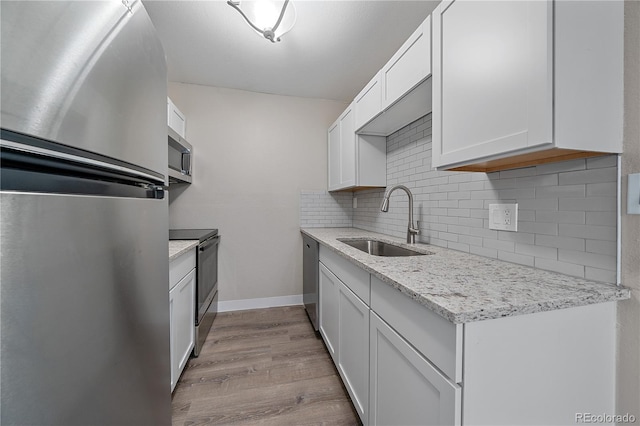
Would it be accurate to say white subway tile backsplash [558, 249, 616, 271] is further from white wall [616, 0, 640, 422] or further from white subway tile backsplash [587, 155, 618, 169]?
white subway tile backsplash [587, 155, 618, 169]

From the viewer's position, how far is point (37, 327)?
0.41 metres

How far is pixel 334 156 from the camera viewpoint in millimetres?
2799

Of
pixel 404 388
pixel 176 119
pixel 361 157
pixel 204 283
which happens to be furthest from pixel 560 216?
pixel 176 119

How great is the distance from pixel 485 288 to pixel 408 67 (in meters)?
1.19

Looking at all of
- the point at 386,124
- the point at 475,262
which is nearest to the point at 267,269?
the point at 386,124

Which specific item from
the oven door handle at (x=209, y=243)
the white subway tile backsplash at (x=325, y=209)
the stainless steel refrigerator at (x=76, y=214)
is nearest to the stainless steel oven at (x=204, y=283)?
the oven door handle at (x=209, y=243)

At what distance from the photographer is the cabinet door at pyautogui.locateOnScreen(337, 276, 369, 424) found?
1.18m

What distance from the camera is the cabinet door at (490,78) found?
731 millimetres

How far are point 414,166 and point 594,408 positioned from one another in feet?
4.90

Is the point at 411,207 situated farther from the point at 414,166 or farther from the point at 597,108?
the point at 597,108

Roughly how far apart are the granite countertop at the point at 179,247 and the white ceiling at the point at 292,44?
5.04 feet

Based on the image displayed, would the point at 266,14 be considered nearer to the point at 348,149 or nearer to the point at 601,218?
the point at 348,149

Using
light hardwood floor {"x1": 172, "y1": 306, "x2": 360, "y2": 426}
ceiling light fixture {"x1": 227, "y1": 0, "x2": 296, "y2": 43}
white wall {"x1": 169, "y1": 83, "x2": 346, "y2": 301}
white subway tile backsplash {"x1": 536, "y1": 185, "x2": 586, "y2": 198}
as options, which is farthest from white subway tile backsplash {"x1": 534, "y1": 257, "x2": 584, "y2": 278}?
white wall {"x1": 169, "y1": 83, "x2": 346, "y2": 301}

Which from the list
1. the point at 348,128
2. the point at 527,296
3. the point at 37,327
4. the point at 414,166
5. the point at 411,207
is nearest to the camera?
the point at 37,327
